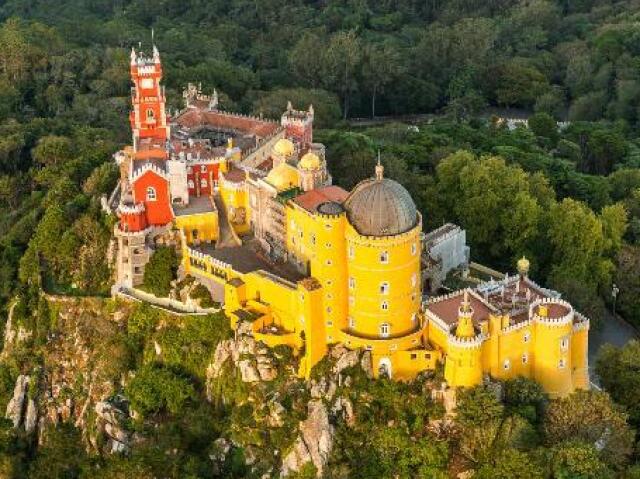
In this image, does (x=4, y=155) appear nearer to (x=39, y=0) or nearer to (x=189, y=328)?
(x=189, y=328)

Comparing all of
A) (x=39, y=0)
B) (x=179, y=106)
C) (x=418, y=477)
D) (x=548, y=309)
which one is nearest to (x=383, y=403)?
(x=418, y=477)

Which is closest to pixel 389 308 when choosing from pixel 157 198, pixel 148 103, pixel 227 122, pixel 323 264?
pixel 323 264

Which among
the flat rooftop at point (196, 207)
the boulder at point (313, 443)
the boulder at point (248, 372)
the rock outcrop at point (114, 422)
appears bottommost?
the rock outcrop at point (114, 422)

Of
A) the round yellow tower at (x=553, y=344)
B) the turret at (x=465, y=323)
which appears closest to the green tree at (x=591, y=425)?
the round yellow tower at (x=553, y=344)

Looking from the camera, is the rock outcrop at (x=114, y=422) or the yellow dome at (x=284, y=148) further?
the yellow dome at (x=284, y=148)

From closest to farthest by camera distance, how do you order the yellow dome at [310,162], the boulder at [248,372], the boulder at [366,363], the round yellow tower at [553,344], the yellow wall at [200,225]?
1. the round yellow tower at [553,344]
2. the boulder at [366,363]
3. the boulder at [248,372]
4. the yellow dome at [310,162]
5. the yellow wall at [200,225]

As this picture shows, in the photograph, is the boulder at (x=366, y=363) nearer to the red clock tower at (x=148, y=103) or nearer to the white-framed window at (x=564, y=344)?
the white-framed window at (x=564, y=344)

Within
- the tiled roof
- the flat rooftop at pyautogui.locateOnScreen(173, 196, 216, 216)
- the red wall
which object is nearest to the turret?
the flat rooftop at pyautogui.locateOnScreen(173, 196, 216, 216)
